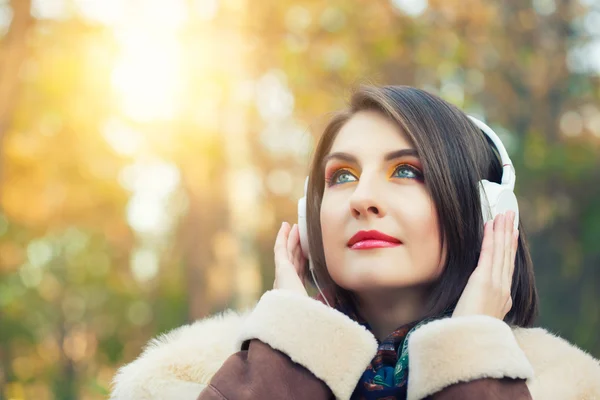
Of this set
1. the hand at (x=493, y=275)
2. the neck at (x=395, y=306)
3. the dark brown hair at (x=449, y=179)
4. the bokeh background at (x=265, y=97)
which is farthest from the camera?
the bokeh background at (x=265, y=97)

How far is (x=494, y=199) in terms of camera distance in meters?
1.99

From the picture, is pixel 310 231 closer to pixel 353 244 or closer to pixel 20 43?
pixel 353 244

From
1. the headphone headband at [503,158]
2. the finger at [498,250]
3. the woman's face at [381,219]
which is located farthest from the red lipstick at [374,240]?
the headphone headband at [503,158]

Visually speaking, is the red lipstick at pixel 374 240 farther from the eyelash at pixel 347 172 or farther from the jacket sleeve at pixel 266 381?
the jacket sleeve at pixel 266 381

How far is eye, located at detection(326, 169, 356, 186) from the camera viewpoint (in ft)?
6.91

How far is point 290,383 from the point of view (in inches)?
68.7

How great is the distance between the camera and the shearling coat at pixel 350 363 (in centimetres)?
168

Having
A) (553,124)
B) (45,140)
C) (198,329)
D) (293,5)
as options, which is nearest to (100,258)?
(45,140)

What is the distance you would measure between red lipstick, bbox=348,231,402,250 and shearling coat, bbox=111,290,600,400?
Answer: 222 millimetres

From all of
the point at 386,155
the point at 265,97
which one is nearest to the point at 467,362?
the point at 386,155

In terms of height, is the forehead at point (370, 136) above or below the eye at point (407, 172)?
above

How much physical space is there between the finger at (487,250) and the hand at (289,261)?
511mm

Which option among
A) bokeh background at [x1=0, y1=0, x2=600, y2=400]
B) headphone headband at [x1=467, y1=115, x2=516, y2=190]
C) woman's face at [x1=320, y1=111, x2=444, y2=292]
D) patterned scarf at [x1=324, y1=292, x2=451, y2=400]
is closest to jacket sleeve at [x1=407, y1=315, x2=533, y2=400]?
patterned scarf at [x1=324, y1=292, x2=451, y2=400]

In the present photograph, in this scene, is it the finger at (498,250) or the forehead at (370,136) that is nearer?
the finger at (498,250)
